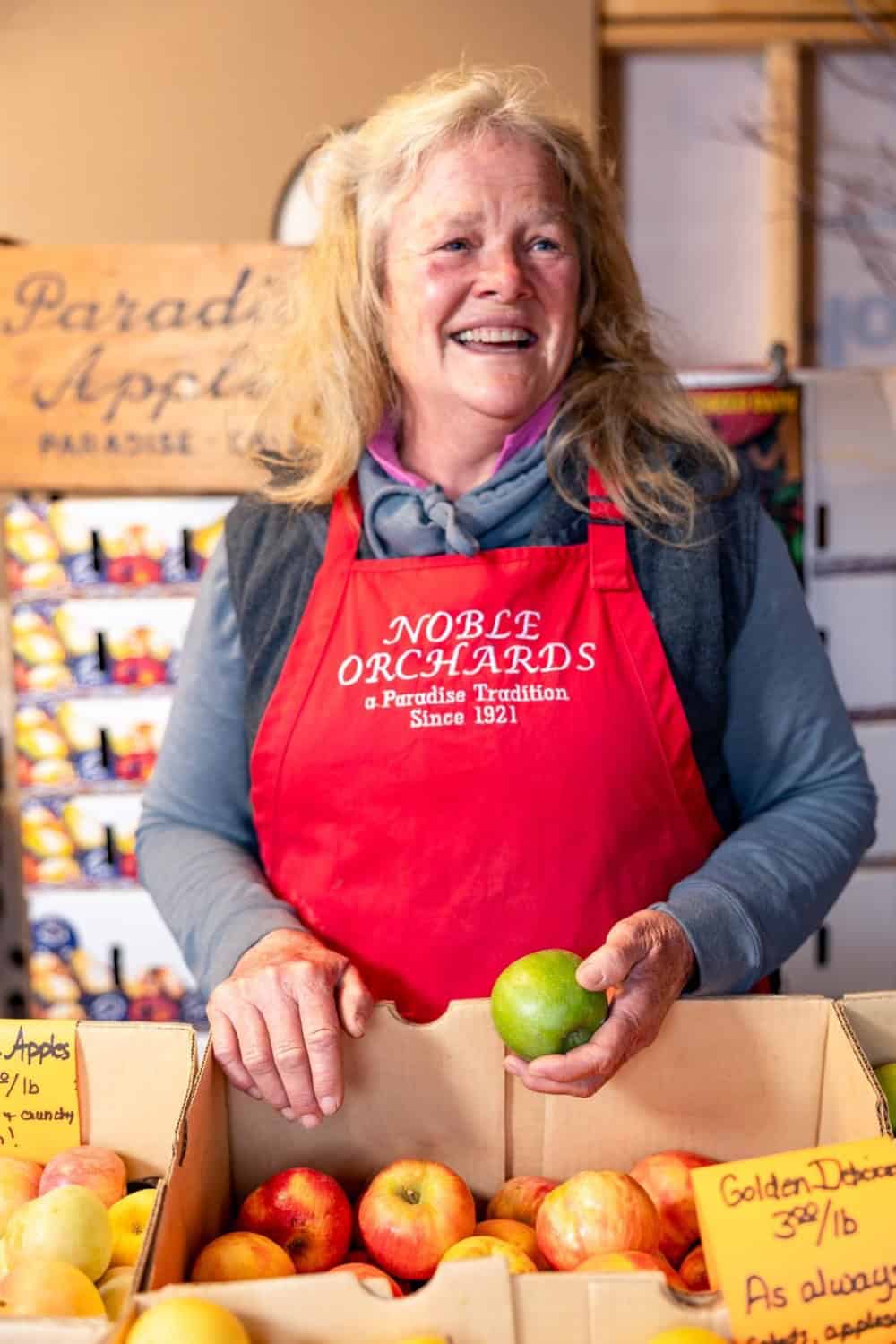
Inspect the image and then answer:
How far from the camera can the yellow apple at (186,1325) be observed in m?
0.75

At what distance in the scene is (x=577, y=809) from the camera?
1.35m

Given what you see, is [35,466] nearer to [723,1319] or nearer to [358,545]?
[358,545]

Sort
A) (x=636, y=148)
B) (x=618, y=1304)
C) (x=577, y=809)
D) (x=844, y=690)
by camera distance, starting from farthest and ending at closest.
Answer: (x=636, y=148) → (x=844, y=690) → (x=577, y=809) → (x=618, y=1304)

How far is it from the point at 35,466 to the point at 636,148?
1.84 m

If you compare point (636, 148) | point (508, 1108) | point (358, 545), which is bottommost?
point (508, 1108)

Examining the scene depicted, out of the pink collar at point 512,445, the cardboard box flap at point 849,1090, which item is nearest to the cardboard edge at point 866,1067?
the cardboard box flap at point 849,1090

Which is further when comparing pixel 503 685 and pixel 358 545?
pixel 358 545

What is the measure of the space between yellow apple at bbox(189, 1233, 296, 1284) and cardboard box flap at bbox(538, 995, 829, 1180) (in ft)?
0.85

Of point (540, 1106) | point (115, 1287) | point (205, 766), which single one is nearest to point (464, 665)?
point (205, 766)

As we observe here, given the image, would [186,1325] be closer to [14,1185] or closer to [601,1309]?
[601,1309]

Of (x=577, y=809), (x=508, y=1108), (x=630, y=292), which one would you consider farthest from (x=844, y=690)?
(x=508, y=1108)

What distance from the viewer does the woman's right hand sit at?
1.08 meters

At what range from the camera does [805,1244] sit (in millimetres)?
827

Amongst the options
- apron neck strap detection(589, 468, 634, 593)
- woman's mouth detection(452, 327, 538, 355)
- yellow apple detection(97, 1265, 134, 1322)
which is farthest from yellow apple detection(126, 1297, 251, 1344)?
woman's mouth detection(452, 327, 538, 355)
